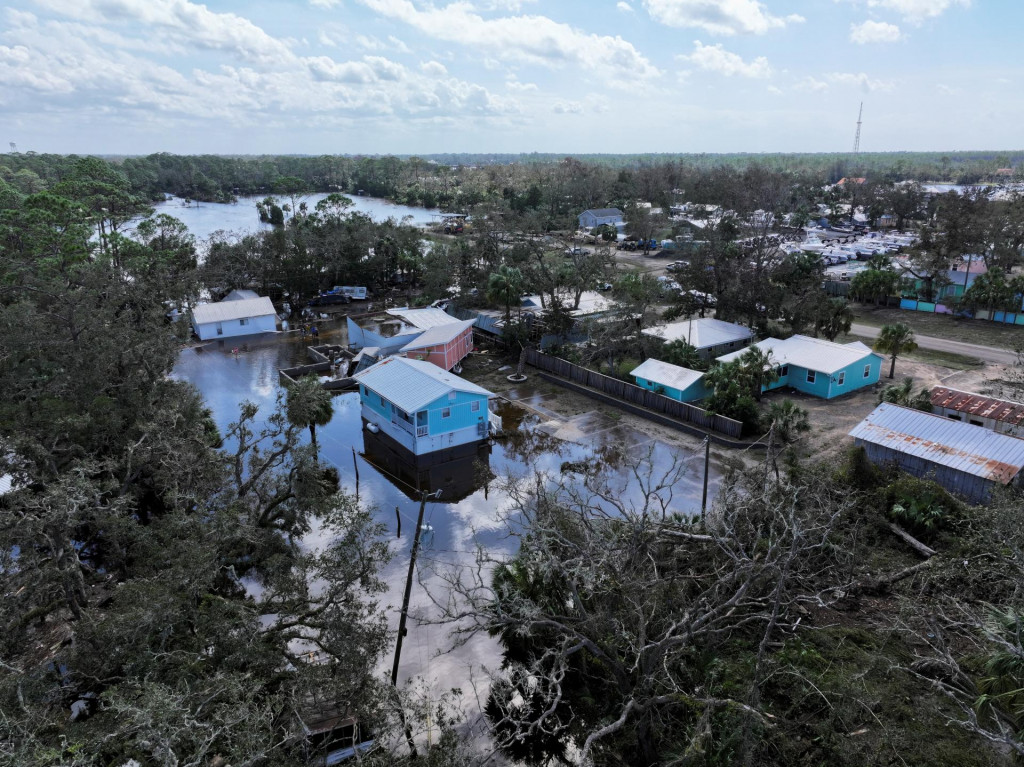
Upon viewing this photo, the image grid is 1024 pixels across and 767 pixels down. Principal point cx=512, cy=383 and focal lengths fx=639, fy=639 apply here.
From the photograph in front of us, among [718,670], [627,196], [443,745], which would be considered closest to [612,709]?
[718,670]

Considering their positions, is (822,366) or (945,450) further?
(822,366)

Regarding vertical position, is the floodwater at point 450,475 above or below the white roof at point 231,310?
below

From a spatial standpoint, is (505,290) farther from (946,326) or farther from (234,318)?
(946,326)

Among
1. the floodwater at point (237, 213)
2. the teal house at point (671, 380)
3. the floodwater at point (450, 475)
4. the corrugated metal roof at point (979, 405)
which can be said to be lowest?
the floodwater at point (450, 475)

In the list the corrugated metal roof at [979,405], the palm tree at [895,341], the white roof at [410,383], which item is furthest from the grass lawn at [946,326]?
the white roof at [410,383]

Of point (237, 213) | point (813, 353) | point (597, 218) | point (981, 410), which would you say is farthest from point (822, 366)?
point (237, 213)

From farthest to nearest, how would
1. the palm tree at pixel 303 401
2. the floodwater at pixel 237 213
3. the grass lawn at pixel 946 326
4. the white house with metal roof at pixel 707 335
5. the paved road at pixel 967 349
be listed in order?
the floodwater at pixel 237 213 < the grass lawn at pixel 946 326 < the paved road at pixel 967 349 < the white house with metal roof at pixel 707 335 < the palm tree at pixel 303 401

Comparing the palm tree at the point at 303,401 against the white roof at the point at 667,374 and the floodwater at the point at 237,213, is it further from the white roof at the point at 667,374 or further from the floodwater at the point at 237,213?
the floodwater at the point at 237,213
